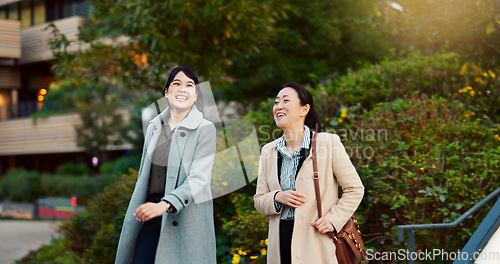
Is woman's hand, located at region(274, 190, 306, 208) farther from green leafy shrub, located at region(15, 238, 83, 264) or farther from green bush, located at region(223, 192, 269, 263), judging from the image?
green leafy shrub, located at region(15, 238, 83, 264)


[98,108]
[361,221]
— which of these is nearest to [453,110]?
[361,221]

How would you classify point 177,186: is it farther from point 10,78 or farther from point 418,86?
point 10,78

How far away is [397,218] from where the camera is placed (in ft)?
17.7

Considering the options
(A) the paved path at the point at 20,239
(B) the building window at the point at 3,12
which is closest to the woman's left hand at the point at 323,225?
(A) the paved path at the point at 20,239

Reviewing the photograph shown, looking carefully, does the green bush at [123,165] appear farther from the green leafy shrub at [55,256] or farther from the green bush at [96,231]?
the green bush at [96,231]

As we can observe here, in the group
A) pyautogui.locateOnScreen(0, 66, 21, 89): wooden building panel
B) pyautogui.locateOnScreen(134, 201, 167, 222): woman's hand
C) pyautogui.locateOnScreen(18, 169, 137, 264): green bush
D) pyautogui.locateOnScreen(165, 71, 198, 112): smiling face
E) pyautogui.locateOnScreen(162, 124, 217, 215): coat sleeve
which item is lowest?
pyautogui.locateOnScreen(18, 169, 137, 264): green bush

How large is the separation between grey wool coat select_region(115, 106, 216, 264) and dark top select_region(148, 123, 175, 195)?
3 centimetres

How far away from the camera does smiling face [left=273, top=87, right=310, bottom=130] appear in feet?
11.4

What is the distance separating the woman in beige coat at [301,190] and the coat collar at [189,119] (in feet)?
1.68

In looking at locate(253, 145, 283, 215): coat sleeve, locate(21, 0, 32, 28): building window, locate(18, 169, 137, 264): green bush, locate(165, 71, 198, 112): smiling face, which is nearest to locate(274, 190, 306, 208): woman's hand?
locate(253, 145, 283, 215): coat sleeve

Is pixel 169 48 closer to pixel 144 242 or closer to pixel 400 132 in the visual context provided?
pixel 400 132

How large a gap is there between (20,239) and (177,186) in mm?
9223

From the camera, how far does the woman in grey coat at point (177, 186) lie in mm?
3357

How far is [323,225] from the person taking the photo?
330cm
